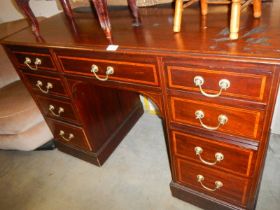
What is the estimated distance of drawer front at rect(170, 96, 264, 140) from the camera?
81cm

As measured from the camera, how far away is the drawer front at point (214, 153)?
91cm

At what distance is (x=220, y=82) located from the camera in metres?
0.77

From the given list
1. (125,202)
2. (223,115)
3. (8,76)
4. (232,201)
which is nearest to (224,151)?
(223,115)

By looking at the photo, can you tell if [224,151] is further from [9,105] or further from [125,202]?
[9,105]

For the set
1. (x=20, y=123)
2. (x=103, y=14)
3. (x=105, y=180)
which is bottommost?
(x=105, y=180)

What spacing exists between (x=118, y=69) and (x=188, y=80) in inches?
12.2

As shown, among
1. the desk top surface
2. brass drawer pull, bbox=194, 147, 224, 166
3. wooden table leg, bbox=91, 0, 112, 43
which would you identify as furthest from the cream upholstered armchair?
brass drawer pull, bbox=194, 147, 224, 166

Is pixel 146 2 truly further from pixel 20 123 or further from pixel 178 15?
pixel 20 123

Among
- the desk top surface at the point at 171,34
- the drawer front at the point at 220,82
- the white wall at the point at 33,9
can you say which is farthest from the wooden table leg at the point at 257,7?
the white wall at the point at 33,9

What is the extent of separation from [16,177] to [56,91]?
78cm

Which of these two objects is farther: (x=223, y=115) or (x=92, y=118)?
(x=92, y=118)

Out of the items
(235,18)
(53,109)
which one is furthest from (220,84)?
(53,109)

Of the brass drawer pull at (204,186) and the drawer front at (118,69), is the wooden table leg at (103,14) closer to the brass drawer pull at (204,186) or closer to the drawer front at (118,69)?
the drawer front at (118,69)

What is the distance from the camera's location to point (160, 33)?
3.16 feet
